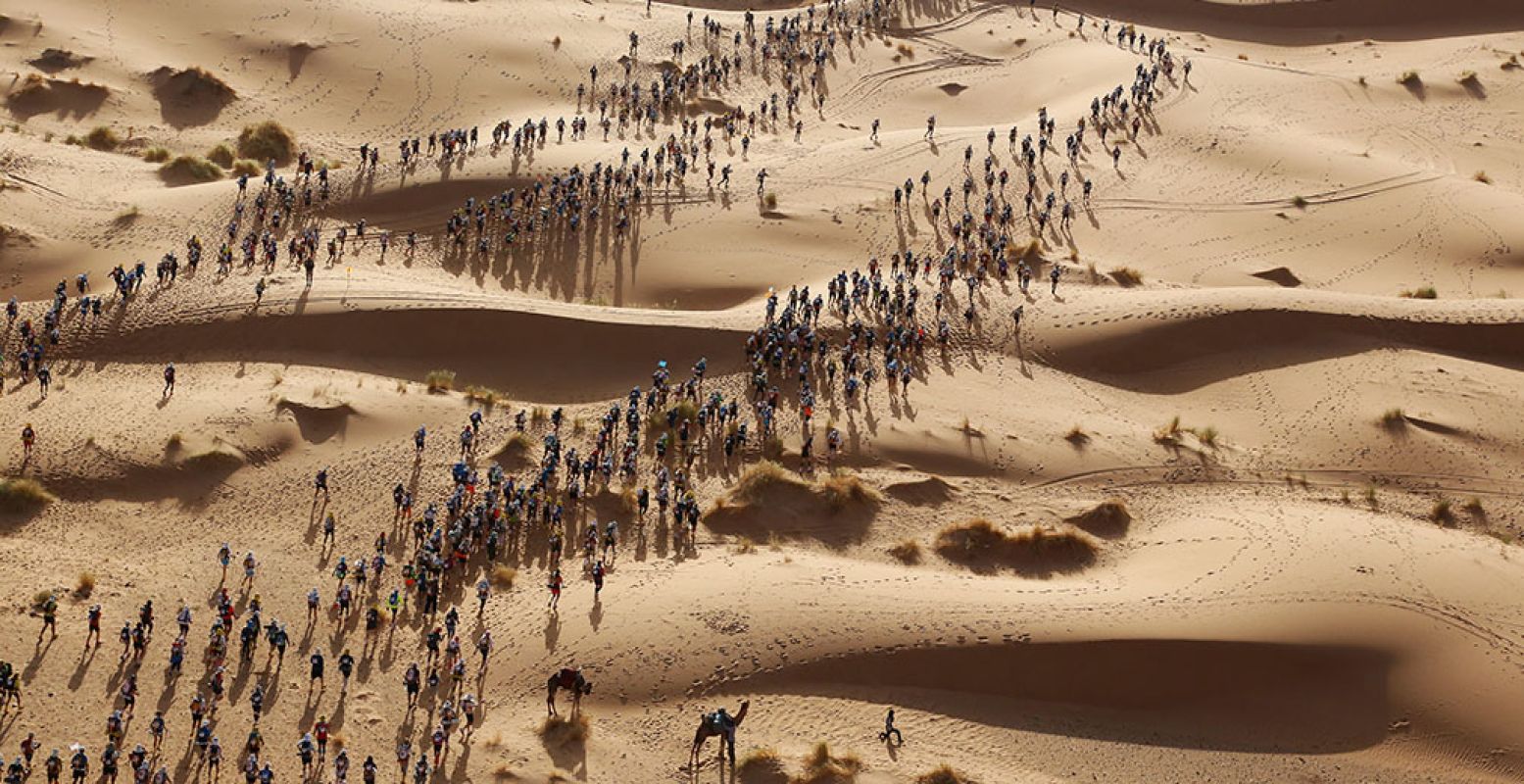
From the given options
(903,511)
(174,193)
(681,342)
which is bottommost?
(903,511)

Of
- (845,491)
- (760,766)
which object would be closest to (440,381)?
(845,491)

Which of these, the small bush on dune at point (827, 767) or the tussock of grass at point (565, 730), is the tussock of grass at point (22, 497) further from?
the small bush on dune at point (827, 767)

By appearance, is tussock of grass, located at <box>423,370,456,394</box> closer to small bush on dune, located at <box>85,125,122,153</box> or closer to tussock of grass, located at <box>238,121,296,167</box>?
tussock of grass, located at <box>238,121,296,167</box>

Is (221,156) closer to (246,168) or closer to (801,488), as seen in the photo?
(246,168)

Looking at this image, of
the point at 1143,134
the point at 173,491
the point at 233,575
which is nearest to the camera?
the point at 233,575

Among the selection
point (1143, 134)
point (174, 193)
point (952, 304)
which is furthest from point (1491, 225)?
point (174, 193)

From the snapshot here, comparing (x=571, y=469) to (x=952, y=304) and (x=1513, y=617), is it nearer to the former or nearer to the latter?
(x=952, y=304)

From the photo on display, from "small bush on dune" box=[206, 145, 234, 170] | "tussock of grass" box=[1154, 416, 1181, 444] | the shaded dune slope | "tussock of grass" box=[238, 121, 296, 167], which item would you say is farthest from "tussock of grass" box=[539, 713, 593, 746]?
"tussock of grass" box=[238, 121, 296, 167]
